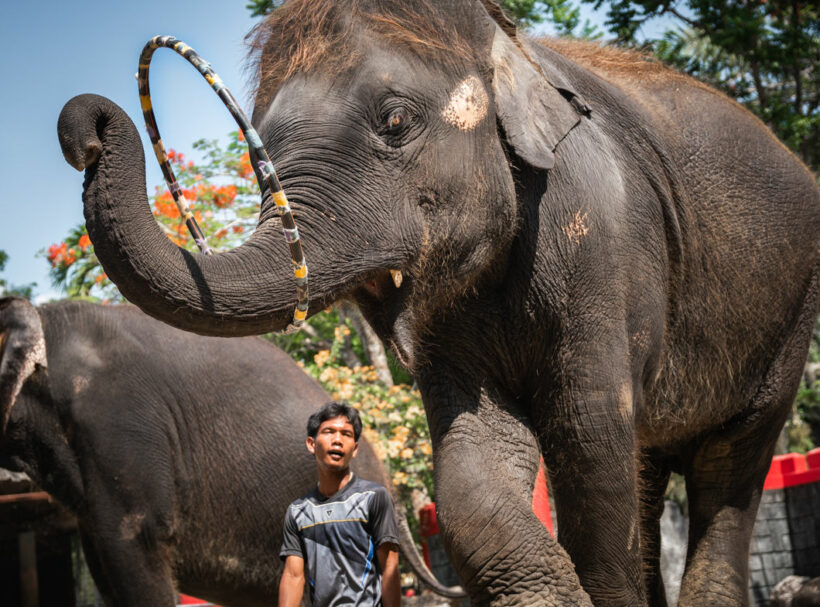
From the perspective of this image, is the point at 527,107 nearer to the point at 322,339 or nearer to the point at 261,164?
the point at 261,164

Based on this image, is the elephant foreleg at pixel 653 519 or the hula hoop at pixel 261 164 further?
the elephant foreleg at pixel 653 519

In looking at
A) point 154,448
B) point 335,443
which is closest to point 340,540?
point 335,443

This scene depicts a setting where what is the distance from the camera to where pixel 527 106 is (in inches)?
119

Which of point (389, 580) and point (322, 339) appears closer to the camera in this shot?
point (389, 580)

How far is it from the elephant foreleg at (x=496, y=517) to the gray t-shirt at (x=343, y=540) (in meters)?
0.40

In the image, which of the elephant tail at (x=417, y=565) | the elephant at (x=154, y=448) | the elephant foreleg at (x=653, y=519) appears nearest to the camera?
the elephant foreleg at (x=653, y=519)

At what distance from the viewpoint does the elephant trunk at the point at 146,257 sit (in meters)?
2.32

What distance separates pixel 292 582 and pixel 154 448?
2.23 metres

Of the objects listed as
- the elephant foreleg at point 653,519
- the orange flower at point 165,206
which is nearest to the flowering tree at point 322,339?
the orange flower at point 165,206

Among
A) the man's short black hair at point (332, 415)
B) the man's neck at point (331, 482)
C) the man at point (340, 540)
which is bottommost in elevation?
the man at point (340, 540)

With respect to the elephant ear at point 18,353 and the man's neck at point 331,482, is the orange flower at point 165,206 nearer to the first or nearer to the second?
the elephant ear at point 18,353

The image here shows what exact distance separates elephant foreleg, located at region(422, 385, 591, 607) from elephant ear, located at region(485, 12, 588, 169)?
28.7 inches

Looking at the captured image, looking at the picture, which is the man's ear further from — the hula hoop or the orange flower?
the orange flower

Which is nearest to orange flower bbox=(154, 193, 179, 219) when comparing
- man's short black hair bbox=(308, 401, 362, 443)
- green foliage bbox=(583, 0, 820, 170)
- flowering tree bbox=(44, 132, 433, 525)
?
flowering tree bbox=(44, 132, 433, 525)
